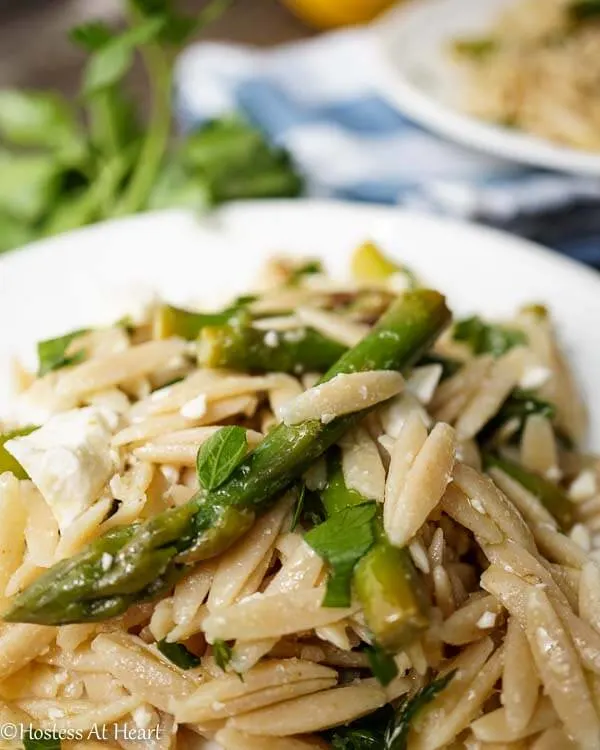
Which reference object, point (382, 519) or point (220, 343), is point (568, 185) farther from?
point (382, 519)

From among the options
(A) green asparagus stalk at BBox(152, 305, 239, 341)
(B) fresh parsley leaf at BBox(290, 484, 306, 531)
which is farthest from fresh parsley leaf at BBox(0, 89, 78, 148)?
(B) fresh parsley leaf at BBox(290, 484, 306, 531)

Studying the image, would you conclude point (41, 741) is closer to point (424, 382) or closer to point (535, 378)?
point (424, 382)

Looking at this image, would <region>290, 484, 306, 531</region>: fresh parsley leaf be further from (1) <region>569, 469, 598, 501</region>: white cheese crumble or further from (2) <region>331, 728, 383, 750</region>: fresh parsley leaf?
(1) <region>569, 469, 598, 501</region>: white cheese crumble

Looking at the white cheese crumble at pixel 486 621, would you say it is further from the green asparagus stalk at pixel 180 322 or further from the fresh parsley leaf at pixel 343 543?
→ the green asparagus stalk at pixel 180 322

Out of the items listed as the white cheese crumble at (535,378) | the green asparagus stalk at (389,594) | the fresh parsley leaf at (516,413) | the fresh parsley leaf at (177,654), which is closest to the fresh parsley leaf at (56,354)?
the fresh parsley leaf at (177,654)

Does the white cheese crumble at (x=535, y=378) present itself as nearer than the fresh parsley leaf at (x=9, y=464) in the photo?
No

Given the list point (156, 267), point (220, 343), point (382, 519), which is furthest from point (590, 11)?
point (382, 519)

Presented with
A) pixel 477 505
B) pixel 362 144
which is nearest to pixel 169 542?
pixel 477 505
